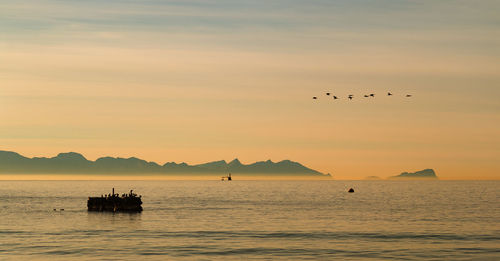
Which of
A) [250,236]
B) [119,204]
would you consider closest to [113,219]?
[119,204]

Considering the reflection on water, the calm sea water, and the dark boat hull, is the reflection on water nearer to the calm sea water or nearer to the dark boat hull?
the calm sea water

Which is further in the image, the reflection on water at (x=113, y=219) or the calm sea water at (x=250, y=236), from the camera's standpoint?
the reflection on water at (x=113, y=219)

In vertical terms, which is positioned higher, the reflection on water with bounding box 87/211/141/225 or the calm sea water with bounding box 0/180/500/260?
the reflection on water with bounding box 87/211/141/225

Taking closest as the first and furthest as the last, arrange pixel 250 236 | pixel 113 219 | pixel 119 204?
pixel 250 236 → pixel 113 219 → pixel 119 204

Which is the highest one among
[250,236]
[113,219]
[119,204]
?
[119,204]

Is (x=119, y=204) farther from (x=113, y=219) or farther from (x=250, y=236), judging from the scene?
(x=250, y=236)

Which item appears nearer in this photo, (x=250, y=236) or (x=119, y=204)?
(x=250, y=236)

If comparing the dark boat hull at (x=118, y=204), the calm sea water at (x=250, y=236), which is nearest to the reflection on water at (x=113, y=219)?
the calm sea water at (x=250, y=236)

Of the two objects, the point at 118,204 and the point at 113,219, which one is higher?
the point at 118,204

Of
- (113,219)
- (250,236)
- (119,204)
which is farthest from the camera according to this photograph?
(119,204)

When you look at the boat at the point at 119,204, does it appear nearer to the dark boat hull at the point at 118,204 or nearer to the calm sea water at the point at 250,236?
the dark boat hull at the point at 118,204

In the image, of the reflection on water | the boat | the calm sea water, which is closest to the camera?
the calm sea water

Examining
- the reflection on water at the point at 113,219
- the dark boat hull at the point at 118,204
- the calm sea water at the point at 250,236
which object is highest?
the dark boat hull at the point at 118,204

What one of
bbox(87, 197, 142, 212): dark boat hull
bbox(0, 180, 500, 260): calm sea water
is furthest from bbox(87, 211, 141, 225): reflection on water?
bbox(87, 197, 142, 212): dark boat hull
